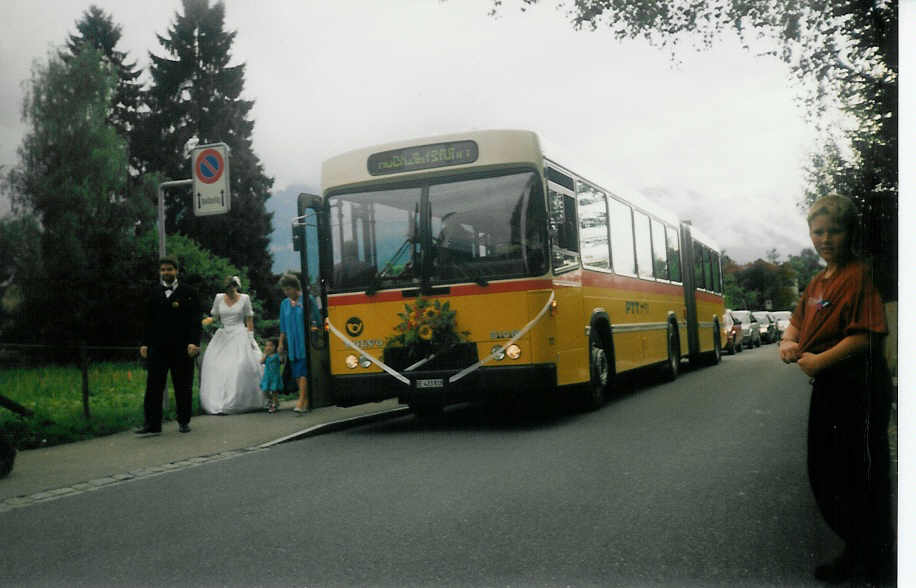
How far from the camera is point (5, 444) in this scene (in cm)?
675

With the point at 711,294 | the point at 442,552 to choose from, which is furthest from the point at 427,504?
the point at 711,294

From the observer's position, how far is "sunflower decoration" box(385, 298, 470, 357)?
850 centimetres

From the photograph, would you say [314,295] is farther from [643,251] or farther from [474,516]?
[474,516]

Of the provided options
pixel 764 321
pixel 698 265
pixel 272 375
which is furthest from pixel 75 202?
pixel 698 265

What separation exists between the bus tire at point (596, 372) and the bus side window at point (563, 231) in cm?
99

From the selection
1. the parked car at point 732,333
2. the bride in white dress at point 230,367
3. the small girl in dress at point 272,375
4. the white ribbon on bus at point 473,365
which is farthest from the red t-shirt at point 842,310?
the bride in white dress at point 230,367

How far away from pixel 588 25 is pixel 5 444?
516 centimetres

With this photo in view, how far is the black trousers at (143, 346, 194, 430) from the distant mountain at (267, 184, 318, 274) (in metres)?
1.34

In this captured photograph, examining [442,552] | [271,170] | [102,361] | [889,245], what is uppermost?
[271,170]

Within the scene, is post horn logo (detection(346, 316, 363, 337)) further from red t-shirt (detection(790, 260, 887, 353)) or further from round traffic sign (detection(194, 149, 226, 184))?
red t-shirt (detection(790, 260, 887, 353))

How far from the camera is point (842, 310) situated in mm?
3752

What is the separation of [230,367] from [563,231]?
4525mm

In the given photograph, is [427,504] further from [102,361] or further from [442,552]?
[102,361]

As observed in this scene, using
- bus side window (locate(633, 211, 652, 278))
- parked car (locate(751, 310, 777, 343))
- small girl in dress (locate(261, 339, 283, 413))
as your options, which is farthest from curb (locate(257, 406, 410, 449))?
parked car (locate(751, 310, 777, 343))
